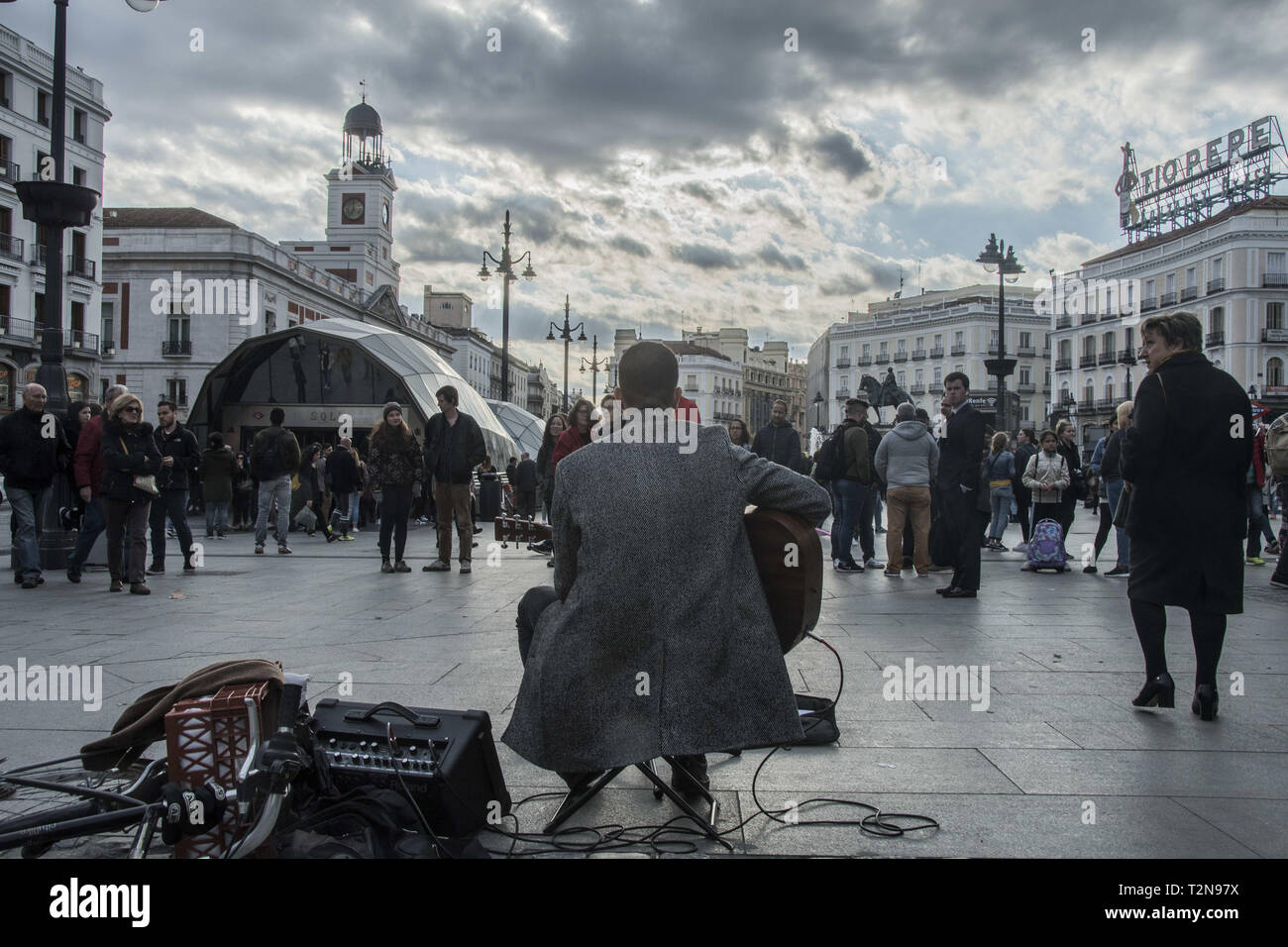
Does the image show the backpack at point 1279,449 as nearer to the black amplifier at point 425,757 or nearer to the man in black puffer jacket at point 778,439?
the man in black puffer jacket at point 778,439

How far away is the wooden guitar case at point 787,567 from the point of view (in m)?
2.88

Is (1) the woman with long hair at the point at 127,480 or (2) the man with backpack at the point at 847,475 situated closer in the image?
(1) the woman with long hair at the point at 127,480

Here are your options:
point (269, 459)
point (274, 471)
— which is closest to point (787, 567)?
point (269, 459)

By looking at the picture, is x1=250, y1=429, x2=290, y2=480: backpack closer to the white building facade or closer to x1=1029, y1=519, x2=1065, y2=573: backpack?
x1=1029, y1=519, x2=1065, y2=573: backpack

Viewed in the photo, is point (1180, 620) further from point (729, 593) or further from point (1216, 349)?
point (1216, 349)

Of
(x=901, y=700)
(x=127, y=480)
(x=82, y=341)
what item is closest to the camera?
(x=901, y=700)

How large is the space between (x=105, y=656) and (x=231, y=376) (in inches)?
829

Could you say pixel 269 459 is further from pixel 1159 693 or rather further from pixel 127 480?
pixel 1159 693

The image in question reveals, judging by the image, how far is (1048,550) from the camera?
10.8m

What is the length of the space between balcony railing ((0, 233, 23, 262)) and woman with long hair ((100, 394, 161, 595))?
132 ft

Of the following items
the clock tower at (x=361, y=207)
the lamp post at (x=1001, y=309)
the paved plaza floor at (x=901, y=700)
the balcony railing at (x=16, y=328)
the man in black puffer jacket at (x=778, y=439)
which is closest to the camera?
the paved plaza floor at (x=901, y=700)

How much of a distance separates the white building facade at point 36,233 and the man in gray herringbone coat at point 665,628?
43464 mm

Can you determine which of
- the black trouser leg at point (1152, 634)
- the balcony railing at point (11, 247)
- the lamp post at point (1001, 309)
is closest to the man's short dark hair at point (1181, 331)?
the black trouser leg at point (1152, 634)

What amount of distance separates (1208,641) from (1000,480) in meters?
9.51
